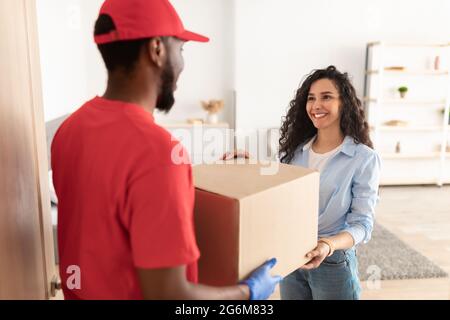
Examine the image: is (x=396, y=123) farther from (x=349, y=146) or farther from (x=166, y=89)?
(x=166, y=89)

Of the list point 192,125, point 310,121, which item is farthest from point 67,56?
point 310,121

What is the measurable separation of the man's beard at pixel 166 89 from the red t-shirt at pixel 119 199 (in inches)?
2.5

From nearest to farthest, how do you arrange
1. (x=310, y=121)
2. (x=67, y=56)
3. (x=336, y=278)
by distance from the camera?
(x=336, y=278) < (x=310, y=121) < (x=67, y=56)

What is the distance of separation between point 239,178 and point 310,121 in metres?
0.78

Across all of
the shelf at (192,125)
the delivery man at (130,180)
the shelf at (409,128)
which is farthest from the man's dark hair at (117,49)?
the shelf at (409,128)

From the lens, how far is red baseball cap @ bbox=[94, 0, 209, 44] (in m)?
0.69

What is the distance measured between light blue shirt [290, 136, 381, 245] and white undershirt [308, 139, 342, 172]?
2cm

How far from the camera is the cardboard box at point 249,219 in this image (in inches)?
32.1

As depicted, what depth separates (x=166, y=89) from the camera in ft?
2.49

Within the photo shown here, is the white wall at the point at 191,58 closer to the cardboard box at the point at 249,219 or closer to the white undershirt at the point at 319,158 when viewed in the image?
the white undershirt at the point at 319,158

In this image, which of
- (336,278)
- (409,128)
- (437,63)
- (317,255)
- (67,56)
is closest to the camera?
(317,255)

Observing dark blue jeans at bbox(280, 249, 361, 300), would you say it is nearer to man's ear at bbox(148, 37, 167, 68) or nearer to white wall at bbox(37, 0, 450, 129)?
man's ear at bbox(148, 37, 167, 68)

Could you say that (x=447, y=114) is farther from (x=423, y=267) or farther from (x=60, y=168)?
(x=60, y=168)

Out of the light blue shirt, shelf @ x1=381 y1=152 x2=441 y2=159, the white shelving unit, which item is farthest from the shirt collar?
shelf @ x1=381 y1=152 x2=441 y2=159
